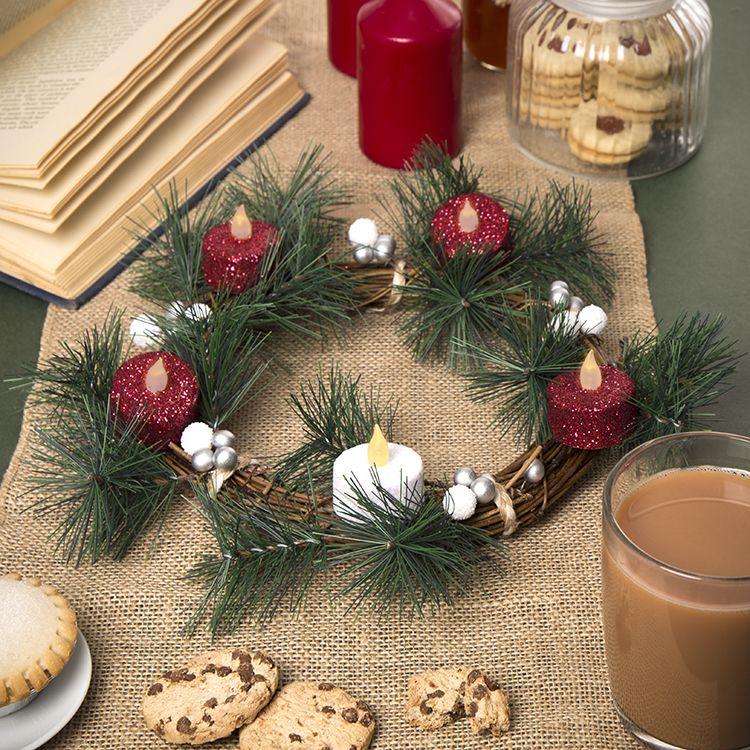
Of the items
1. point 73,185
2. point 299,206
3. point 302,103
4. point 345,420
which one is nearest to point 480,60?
point 302,103

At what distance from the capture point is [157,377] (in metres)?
0.85

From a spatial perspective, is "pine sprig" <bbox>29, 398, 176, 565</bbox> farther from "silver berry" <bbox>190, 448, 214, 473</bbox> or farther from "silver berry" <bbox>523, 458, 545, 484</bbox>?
"silver berry" <bbox>523, 458, 545, 484</bbox>

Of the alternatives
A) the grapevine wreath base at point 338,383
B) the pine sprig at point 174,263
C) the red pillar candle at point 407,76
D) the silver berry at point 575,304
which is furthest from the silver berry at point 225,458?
the red pillar candle at point 407,76

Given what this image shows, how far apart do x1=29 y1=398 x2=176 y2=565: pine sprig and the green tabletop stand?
0.09 meters

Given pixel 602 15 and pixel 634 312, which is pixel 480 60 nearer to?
pixel 602 15

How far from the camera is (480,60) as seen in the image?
1.33 meters

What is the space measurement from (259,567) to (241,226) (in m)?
0.33

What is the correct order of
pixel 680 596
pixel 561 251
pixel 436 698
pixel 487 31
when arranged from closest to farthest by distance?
pixel 680 596 < pixel 436 698 < pixel 561 251 < pixel 487 31

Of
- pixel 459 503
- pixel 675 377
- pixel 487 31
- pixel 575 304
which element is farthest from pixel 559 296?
pixel 487 31

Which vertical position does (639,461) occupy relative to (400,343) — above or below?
above

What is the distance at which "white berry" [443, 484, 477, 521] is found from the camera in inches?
31.1

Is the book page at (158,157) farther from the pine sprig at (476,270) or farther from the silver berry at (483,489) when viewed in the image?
the silver berry at (483,489)

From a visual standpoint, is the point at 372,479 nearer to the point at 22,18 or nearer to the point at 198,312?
the point at 198,312

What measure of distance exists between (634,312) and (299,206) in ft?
1.03
